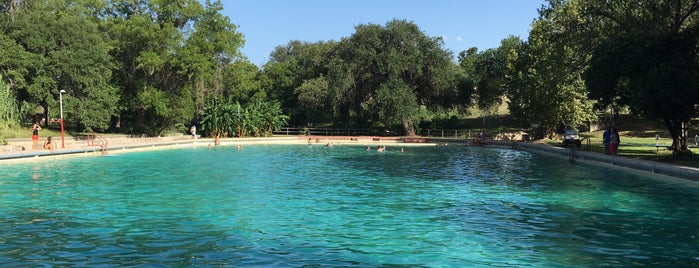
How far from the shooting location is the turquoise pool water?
995cm

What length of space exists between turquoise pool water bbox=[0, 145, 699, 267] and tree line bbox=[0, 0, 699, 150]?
41.8 ft

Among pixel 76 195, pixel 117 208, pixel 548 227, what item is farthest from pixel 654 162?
pixel 76 195

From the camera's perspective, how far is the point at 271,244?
431 inches

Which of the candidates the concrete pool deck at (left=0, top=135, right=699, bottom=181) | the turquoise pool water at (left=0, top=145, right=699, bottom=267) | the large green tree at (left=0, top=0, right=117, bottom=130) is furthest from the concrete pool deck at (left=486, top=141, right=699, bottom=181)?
the large green tree at (left=0, top=0, right=117, bottom=130)

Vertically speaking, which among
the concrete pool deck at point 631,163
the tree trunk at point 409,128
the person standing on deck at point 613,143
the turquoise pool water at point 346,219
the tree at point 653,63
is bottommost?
the turquoise pool water at point 346,219

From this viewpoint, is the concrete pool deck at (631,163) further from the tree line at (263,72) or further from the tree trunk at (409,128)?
the tree trunk at (409,128)

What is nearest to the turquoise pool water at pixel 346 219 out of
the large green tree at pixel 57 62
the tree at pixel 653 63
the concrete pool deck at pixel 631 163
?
the concrete pool deck at pixel 631 163

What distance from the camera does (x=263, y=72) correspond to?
3078 inches

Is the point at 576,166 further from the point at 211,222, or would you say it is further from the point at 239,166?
the point at 211,222

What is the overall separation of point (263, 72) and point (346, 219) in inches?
2633

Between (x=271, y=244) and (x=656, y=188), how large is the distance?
1590 cm

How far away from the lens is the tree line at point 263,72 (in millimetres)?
34219

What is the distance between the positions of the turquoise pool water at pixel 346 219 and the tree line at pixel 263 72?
1273 centimetres

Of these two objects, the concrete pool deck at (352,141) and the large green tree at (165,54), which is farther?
the large green tree at (165,54)
